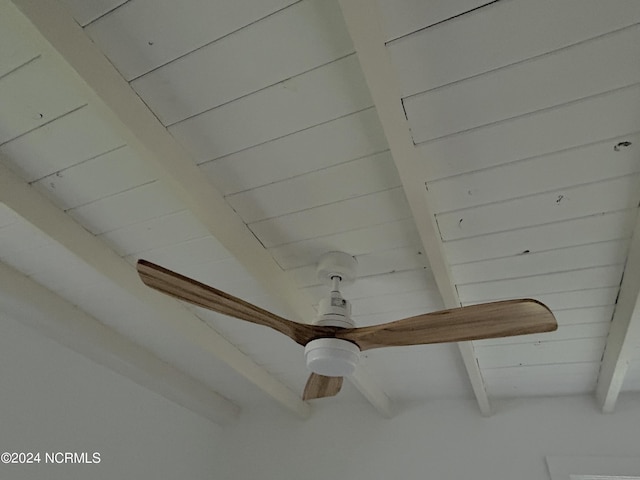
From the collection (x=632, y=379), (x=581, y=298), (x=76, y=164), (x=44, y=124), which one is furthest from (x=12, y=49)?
(x=632, y=379)

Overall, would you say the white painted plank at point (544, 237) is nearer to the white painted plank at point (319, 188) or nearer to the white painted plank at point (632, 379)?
the white painted plank at point (319, 188)

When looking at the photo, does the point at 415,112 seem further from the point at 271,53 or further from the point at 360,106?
the point at 271,53

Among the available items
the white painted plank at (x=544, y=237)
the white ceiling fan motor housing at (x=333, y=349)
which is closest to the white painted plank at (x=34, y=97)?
the white ceiling fan motor housing at (x=333, y=349)

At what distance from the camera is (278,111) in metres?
0.92

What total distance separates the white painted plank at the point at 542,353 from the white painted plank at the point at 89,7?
151cm

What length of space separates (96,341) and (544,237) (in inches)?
64.0

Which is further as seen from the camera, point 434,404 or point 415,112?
point 434,404

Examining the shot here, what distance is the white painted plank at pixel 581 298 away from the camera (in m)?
1.30

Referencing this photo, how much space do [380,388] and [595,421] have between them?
0.88m

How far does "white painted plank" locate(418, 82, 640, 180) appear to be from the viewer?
833mm

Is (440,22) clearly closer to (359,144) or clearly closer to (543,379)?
(359,144)

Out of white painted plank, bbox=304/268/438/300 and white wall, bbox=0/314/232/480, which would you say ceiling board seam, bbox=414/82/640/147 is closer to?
white painted plank, bbox=304/268/438/300

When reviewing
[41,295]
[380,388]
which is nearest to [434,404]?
[380,388]

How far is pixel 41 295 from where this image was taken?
5.22ft
